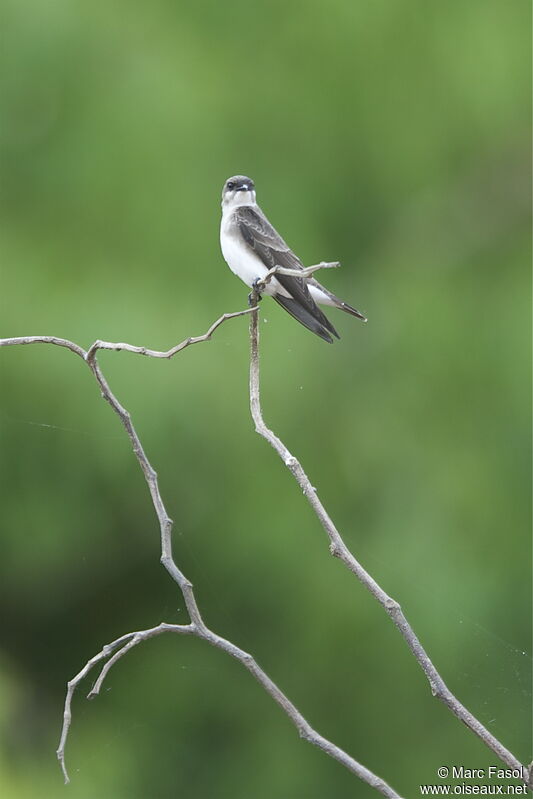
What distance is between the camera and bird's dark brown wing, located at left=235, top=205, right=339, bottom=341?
1.29 metres

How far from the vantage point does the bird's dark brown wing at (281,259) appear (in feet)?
4.23

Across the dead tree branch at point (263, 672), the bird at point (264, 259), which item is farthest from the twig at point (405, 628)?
the bird at point (264, 259)

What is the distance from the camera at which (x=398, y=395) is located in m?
3.00

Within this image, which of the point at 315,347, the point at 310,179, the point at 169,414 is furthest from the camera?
the point at 310,179

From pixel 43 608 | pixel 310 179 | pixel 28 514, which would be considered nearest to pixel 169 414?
pixel 28 514

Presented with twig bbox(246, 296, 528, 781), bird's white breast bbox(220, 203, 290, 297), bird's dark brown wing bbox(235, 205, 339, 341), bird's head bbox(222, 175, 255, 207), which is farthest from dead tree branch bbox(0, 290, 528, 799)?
bird's head bbox(222, 175, 255, 207)

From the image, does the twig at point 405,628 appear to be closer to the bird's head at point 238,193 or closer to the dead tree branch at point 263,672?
the dead tree branch at point 263,672

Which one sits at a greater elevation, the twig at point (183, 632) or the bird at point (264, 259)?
the bird at point (264, 259)

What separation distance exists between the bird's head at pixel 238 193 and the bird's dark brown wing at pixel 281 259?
3cm

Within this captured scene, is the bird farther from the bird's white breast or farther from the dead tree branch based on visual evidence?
the dead tree branch

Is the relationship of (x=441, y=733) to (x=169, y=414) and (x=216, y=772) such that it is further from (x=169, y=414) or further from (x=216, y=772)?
(x=169, y=414)

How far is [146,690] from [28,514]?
1.91 ft

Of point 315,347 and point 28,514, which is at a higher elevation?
point 315,347

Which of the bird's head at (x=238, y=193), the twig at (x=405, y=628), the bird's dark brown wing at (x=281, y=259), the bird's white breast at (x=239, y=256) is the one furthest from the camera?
the bird's head at (x=238, y=193)
